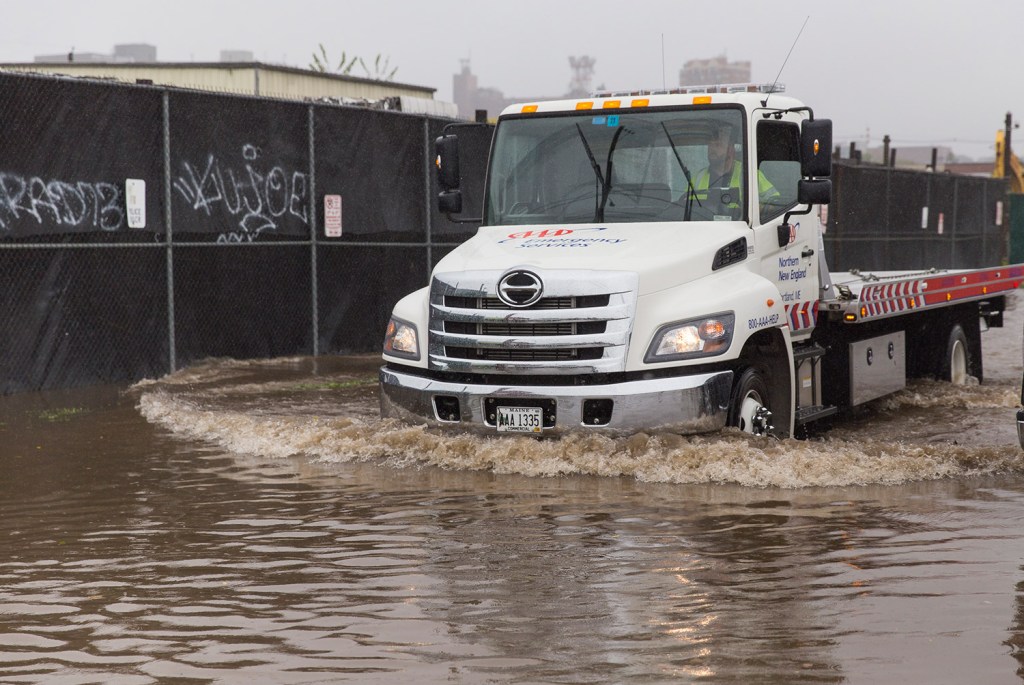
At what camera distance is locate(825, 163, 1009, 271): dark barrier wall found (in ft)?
98.4

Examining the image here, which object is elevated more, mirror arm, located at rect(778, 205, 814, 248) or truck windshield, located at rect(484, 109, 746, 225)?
truck windshield, located at rect(484, 109, 746, 225)

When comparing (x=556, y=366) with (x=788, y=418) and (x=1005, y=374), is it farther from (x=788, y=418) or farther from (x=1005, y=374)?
(x=1005, y=374)

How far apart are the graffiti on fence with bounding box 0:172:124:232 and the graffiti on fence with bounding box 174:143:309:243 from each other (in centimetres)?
111

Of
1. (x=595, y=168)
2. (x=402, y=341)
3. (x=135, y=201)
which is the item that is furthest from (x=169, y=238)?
(x=595, y=168)

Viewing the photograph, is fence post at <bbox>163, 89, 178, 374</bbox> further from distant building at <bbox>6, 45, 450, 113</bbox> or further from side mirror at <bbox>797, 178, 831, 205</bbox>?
distant building at <bbox>6, 45, 450, 113</bbox>

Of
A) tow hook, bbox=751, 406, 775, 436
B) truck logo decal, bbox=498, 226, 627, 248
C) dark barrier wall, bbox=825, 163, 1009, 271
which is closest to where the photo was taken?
tow hook, bbox=751, 406, 775, 436

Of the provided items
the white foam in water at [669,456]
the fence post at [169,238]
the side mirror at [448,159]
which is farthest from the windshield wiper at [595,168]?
the fence post at [169,238]

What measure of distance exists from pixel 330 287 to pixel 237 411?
218 inches

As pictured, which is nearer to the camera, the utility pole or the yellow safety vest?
the yellow safety vest

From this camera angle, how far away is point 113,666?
4.91 meters

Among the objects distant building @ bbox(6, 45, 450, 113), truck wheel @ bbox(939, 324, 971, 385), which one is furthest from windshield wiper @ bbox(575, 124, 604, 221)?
distant building @ bbox(6, 45, 450, 113)

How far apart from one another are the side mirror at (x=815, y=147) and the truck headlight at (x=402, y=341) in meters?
3.00

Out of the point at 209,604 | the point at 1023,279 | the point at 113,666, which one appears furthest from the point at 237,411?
the point at 1023,279

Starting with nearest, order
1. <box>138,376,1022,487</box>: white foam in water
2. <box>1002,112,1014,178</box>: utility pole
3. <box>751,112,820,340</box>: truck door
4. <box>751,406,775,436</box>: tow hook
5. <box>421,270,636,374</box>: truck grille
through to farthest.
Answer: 1. <box>138,376,1022,487</box>: white foam in water
2. <box>421,270,636,374</box>: truck grille
3. <box>751,406,775,436</box>: tow hook
4. <box>751,112,820,340</box>: truck door
5. <box>1002,112,1014,178</box>: utility pole
